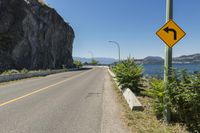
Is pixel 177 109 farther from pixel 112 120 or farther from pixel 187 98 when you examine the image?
pixel 112 120

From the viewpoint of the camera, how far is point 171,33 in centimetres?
848

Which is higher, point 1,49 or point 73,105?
point 1,49

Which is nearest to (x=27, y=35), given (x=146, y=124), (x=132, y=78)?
(x=132, y=78)

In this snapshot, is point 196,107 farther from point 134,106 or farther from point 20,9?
point 20,9

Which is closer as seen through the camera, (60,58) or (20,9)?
(20,9)

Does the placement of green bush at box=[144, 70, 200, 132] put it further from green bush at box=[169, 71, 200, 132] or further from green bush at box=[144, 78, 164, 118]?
green bush at box=[144, 78, 164, 118]

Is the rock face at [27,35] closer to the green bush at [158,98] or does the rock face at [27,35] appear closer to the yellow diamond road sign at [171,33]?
the green bush at [158,98]

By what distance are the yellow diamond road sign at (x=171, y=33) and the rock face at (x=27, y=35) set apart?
43.7 meters

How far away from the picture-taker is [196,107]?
7.40m

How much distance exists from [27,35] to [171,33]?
5112cm

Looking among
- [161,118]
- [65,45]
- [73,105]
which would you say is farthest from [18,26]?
[161,118]

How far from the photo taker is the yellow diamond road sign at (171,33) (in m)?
8.43

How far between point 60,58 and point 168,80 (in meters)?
77.9

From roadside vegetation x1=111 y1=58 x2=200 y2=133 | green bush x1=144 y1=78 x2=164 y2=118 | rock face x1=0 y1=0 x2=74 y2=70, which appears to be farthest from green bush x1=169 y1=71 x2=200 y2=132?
rock face x1=0 y1=0 x2=74 y2=70
